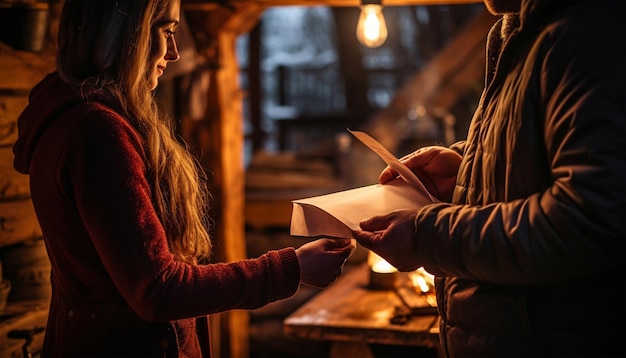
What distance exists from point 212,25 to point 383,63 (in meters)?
11.8

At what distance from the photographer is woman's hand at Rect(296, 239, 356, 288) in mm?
2086

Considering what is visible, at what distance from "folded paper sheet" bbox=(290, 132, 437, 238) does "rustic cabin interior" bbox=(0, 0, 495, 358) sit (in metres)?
0.39

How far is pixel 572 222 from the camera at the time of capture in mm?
1571

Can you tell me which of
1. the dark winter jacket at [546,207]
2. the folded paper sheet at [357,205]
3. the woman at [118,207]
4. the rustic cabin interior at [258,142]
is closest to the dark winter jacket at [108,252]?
the woman at [118,207]

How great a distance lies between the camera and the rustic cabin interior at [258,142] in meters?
3.06

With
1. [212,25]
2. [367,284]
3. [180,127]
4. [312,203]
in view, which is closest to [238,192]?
[180,127]

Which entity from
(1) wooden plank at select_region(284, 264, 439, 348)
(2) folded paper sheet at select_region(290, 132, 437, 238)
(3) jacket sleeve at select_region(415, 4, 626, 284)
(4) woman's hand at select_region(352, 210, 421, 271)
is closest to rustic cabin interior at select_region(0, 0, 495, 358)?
(1) wooden plank at select_region(284, 264, 439, 348)

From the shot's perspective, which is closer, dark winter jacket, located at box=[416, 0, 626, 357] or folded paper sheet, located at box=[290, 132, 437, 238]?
dark winter jacket, located at box=[416, 0, 626, 357]

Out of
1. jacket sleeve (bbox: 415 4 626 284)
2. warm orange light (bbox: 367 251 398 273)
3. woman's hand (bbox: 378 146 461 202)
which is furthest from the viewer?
warm orange light (bbox: 367 251 398 273)

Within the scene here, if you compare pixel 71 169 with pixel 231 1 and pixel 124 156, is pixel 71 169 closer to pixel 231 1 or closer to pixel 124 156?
pixel 124 156

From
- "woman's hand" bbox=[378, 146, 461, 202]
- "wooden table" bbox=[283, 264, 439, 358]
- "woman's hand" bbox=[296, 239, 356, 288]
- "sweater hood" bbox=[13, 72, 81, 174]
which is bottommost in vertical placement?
"wooden table" bbox=[283, 264, 439, 358]

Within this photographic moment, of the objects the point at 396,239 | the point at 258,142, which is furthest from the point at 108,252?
the point at 258,142

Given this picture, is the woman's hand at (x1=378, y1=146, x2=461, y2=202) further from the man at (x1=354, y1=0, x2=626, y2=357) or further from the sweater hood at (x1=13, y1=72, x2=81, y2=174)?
the sweater hood at (x1=13, y1=72, x2=81, y2=174)

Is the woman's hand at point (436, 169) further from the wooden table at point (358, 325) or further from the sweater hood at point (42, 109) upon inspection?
the wooden table at point (358, 325)
